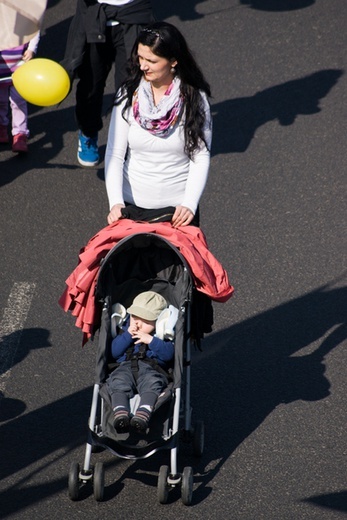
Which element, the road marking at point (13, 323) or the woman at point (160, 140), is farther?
the road marking at point (13, 323)

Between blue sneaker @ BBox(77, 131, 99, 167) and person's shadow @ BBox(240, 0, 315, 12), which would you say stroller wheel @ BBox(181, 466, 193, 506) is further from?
person's shadow @ BBox(240, 0, 315, 12)

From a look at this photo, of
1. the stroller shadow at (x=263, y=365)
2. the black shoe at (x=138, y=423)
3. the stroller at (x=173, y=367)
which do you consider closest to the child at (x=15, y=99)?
the stroller shadow at (x=263, y=365)

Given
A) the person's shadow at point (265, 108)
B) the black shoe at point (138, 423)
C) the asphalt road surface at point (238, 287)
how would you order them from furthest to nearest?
the person's shadow at point (265, 108)
the asphalt road surface at point (238, 287)
the black shoe at point (138, 423)

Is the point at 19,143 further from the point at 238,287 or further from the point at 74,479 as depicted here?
the point at 74,479

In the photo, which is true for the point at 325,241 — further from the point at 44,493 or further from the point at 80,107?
the point at 44,493

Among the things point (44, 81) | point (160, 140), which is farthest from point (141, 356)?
point (44, 81)

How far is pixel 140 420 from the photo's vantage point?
524 cm

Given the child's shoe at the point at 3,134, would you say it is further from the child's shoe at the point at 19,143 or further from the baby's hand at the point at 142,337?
the baby's hand at the point at 142,337

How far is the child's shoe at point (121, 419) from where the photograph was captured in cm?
526

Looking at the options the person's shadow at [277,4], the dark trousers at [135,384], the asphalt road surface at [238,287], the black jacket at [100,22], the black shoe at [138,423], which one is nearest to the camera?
the black shoe at [138,423]

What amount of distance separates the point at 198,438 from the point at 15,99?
13.5ft

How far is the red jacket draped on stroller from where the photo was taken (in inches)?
216

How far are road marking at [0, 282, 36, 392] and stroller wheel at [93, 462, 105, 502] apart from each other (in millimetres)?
1224

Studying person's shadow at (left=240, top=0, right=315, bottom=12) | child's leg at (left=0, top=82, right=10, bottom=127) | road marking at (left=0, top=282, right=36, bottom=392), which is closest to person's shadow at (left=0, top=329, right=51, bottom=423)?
road marking at (left=0, top=282, right=36, bottom=392)
